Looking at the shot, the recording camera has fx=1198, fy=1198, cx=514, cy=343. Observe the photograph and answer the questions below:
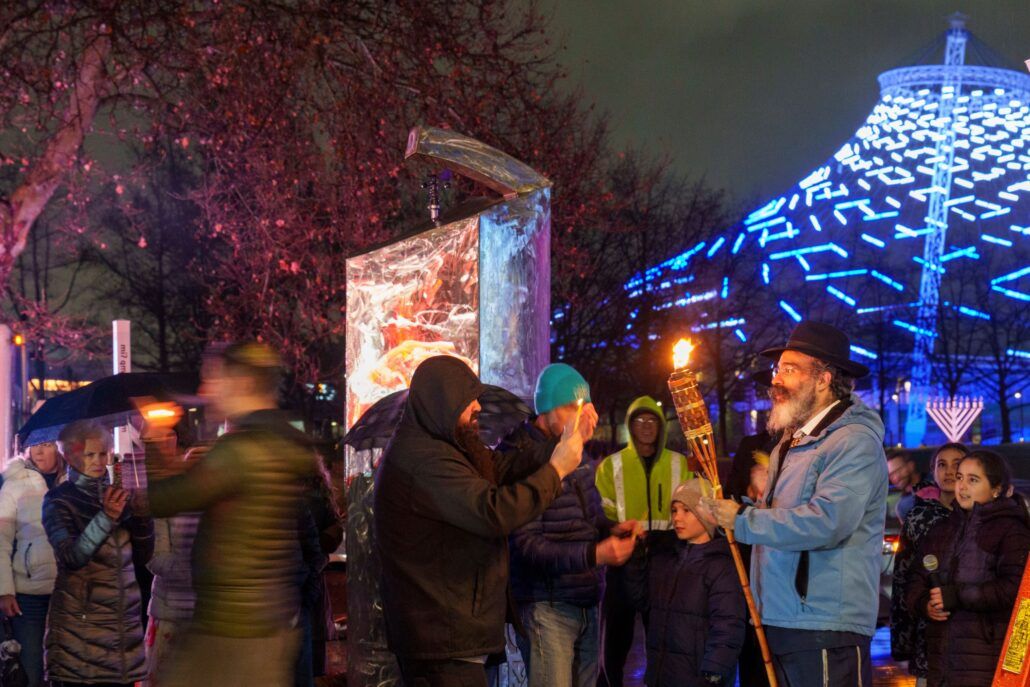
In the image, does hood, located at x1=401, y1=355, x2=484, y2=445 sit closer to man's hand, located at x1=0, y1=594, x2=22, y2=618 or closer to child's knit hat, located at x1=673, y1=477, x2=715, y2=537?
child's knit hat, located at x1=673, y1=477, x2=715, y2=537

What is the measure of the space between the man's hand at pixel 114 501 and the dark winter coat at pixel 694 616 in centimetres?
292

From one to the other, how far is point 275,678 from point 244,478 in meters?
0.71

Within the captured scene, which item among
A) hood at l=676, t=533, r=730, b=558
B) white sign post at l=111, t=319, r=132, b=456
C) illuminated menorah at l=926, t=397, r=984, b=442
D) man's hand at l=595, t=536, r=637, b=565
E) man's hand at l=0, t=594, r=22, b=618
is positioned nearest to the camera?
man's hand at l=595, t=536, r=637, b=565

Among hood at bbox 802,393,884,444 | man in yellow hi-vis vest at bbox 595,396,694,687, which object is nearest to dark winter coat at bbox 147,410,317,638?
hood at bbox 802,393,884,444

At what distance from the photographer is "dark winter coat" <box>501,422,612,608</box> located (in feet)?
19.3

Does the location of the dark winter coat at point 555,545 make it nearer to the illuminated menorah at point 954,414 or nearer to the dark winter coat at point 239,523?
the dark winter coat at point 239,523

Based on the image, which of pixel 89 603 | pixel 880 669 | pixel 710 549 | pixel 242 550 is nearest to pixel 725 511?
pixel 710 549

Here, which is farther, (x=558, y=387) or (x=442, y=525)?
(x=558, y=387)

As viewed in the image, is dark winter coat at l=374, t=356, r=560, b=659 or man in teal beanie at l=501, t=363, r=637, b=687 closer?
dark winter coat at l=374, t=356, r=560, b=659

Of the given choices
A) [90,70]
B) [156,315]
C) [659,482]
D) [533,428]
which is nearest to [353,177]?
[90,70]

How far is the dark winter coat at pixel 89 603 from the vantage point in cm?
661

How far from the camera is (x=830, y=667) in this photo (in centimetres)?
457

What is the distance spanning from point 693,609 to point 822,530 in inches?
81.2

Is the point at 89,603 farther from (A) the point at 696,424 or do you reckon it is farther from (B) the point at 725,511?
(B) the point at 725,511
